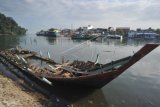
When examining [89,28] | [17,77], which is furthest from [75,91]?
[89,28]

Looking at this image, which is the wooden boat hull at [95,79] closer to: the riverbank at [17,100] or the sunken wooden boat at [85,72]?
the sunken wooden boat at [85,72]

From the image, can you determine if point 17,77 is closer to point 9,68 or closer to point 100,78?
point 9,68

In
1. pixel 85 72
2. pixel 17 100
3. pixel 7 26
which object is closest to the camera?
pixel 17 100

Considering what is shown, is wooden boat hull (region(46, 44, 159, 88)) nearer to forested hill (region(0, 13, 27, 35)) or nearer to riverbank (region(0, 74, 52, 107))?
riverbank (region(0, 74, 52, 107))

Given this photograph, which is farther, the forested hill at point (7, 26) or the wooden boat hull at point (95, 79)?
the forested hill at point (7, 26)

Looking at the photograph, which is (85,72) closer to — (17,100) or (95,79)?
(95,79)

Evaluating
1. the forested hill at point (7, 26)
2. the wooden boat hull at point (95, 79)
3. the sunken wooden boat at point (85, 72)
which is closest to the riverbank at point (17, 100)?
the wooden boat hull at point (95, 79)

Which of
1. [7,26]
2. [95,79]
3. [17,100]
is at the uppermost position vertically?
[7,26]

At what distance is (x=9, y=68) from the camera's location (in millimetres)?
26734

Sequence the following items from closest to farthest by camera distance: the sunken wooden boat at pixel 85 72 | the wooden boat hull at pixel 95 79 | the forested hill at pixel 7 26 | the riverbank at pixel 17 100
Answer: the riverbank at pixel 17 100 → the sunken wooden boat at pixel 85 72 → the wooden boat hull at pixel 95 79 → the forested hill at pixel 7 26

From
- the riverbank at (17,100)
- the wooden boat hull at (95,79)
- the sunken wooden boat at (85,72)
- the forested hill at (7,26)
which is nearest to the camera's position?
the riverbank at (17,100)

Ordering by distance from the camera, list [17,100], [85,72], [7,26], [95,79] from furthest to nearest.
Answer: [7,26], [85,72], [95,79], [17,100]

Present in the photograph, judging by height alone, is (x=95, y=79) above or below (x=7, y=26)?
below

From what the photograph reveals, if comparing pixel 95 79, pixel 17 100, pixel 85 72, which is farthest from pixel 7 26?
pixel 17 100
